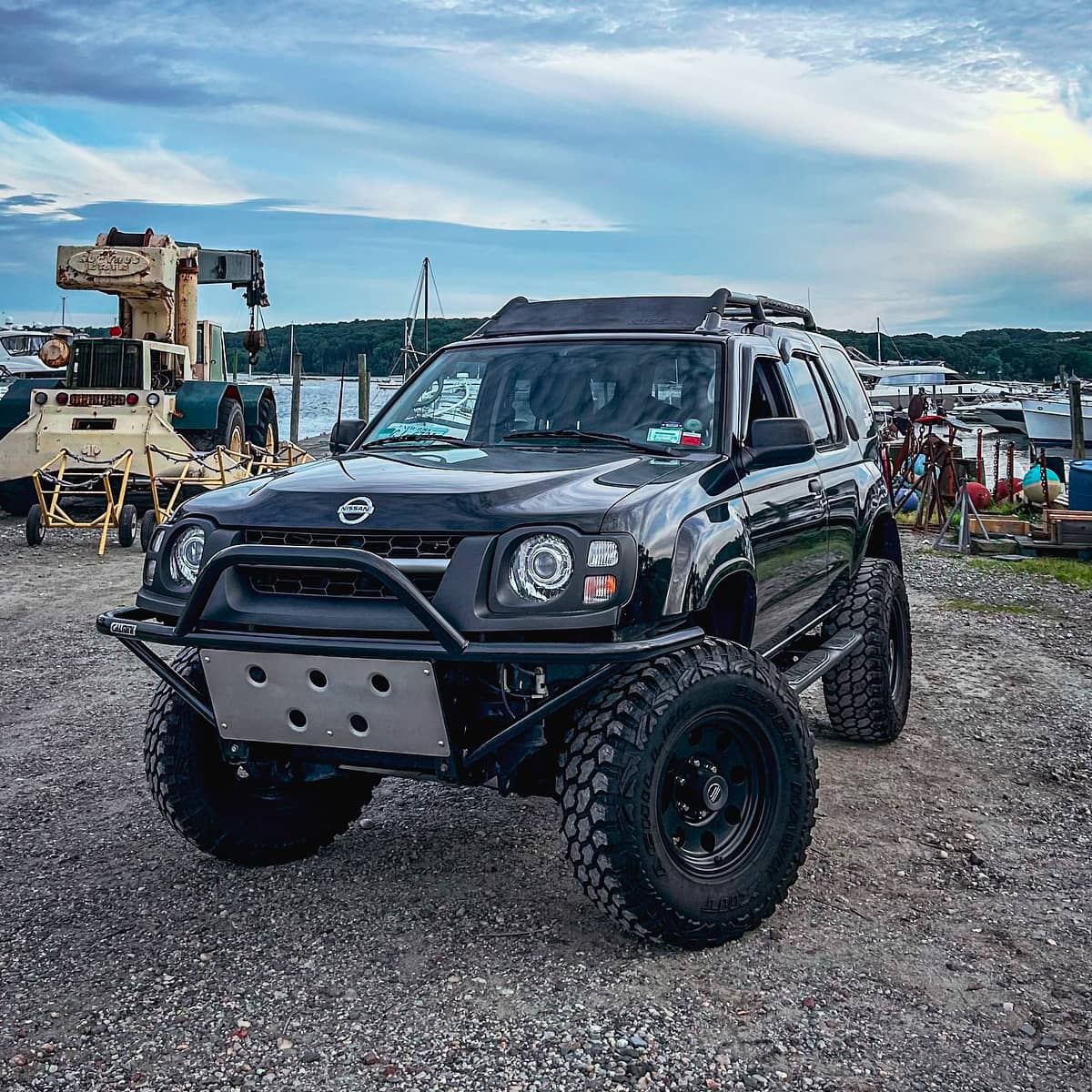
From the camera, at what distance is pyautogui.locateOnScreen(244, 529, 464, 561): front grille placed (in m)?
3.72

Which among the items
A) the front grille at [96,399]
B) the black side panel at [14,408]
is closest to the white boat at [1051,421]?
the front grille at [96,399]

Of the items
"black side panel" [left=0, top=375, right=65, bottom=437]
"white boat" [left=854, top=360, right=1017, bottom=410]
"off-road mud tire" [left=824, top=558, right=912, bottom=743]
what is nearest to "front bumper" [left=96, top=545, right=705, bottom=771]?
"off-road mud tire" [left=824, top=558, right=912, bottom=743]

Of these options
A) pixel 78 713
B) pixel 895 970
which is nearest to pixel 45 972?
pixel 895 970

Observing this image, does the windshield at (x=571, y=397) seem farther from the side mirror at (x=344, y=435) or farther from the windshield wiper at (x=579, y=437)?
the side mirror at (x=344, y=435)

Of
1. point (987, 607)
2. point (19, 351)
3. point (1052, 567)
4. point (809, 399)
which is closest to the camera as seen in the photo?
point (809, 399)

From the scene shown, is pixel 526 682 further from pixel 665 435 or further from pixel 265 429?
pixel 265 429

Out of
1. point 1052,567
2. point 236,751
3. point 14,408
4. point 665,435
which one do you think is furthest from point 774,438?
point 14,408

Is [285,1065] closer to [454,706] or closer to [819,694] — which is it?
[454,706]

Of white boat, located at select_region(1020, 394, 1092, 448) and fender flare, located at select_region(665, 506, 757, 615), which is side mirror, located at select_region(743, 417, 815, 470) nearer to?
fender flare, located at select_region(665, 506, 757, 615)

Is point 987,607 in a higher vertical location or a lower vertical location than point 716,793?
lower

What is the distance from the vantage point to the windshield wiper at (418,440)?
197 inches

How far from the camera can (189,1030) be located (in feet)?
11.3

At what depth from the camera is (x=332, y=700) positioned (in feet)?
→ 12.1

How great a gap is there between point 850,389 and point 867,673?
1714 millimetres
